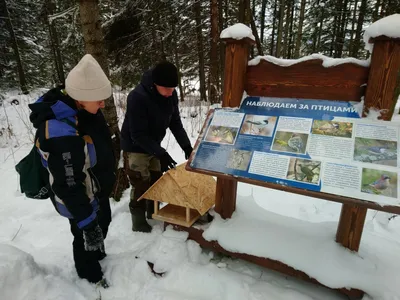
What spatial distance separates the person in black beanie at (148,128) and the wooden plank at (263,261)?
55 centimetres

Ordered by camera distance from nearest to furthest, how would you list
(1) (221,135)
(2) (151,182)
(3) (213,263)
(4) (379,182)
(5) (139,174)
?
(4) (379,182)
(1) (221,135)
(3) (213,263)
(5) (139,174)
(2) (151,182)

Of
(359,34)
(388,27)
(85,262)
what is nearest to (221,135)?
(388,27)

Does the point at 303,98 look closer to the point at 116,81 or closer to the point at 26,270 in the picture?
the point at 26,270

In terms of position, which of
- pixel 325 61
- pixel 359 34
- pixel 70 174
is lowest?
pixel 70 174

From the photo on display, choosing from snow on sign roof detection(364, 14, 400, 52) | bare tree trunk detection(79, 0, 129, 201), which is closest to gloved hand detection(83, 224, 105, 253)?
bare tree trunk detection(79, 0, 129, 201)

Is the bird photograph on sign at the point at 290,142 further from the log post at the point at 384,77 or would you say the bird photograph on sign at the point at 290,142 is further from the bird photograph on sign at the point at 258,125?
the log post at the point at 384,77

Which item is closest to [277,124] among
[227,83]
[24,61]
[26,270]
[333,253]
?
[227,83]

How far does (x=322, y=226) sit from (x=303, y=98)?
1.34 meters

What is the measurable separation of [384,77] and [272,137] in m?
0.90

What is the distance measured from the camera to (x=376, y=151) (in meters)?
1.84

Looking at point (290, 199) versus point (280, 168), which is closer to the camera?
point (280, 168)

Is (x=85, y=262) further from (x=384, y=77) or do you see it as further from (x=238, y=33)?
(x=384, y=77)

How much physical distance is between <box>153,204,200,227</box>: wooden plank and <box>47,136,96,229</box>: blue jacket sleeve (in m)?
0.95

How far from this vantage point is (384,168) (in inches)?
69.1
